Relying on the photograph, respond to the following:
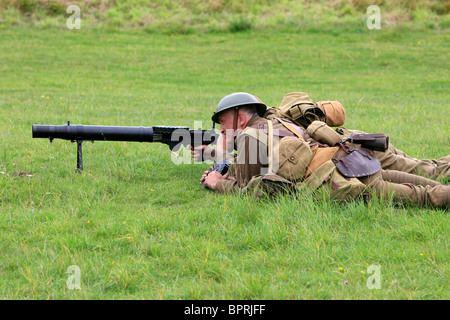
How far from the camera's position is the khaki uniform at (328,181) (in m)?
4.84

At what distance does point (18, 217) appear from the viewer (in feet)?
15.8

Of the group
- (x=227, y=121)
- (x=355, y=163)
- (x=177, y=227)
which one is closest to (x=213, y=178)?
(x=227, y=121)

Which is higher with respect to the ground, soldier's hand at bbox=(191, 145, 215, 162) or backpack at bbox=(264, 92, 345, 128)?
backpack at bbox=(264, 92, 345, 128)

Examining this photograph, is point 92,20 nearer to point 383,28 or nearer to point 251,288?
point 383,28

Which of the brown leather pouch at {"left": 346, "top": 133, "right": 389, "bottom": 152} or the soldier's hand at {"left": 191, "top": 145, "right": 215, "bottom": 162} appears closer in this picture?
the brown leather pouch at {"left": 346, "top": 133, "right": 389, "bottom": 152}

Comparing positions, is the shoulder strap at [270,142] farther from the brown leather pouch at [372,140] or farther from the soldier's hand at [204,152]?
the soldier's hand at [204,152]

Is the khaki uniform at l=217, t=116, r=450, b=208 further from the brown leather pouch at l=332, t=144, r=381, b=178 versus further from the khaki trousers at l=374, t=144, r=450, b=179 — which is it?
the khaki trousers at l=374, t=144, r=450, b=179

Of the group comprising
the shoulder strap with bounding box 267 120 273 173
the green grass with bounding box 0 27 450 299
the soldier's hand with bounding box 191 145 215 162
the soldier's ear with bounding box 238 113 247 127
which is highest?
the soldier's ear with bounding box 238 113 247 127

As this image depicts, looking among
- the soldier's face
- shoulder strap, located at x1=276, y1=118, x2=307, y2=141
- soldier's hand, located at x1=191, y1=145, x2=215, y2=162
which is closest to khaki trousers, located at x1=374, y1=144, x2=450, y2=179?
shoulder strap, located at x1=276, y1=118, x2=307, y2=141

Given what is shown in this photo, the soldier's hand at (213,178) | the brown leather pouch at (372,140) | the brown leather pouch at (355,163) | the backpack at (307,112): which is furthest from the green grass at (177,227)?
the backpack at (307,112)

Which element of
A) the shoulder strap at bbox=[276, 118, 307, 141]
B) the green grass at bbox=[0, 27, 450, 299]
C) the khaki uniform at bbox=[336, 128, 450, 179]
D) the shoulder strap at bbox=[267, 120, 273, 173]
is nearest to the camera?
the green grass at bbox=[0, 27, 450, 299]

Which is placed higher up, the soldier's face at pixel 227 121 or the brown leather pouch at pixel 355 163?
the soldier's face at pixel 227 121

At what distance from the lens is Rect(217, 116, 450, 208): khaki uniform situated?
484cm
